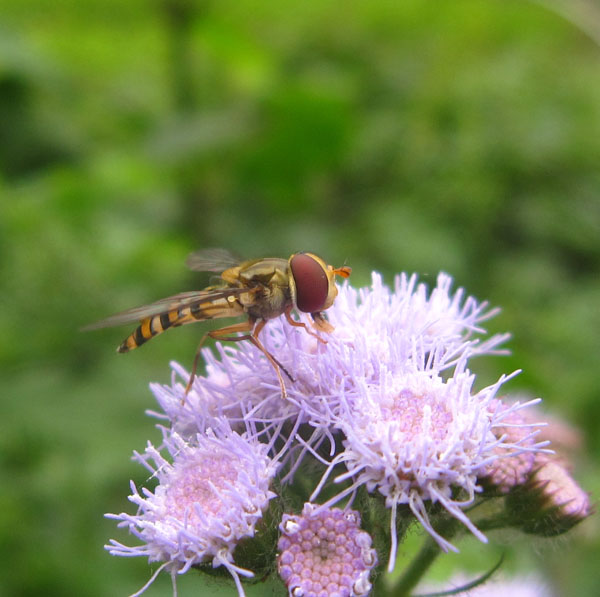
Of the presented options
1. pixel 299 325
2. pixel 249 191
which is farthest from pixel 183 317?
pixel 249 191

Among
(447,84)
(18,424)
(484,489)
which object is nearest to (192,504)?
(484,489)

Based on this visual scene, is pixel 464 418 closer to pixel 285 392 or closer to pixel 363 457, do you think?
pixel 363 457

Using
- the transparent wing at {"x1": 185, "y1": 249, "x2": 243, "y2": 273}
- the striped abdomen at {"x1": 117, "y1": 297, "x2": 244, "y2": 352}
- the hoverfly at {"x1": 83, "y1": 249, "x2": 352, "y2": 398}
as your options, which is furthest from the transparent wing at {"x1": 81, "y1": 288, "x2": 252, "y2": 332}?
the transparent wing at {"x1": 185, "y1": 249, "x2": 243, "y2": 273}

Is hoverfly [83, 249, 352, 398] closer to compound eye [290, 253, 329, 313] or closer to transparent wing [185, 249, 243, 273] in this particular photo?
compound eye [290, 253, 329, 313]

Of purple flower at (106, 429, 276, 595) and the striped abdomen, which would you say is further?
the striped abdomen

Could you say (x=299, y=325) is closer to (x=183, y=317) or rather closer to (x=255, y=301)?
(x=255, y=301)

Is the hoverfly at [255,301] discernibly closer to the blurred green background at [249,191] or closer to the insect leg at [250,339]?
the insect leg at [250,339]

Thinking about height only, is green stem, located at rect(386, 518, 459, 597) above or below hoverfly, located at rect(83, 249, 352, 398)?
below
